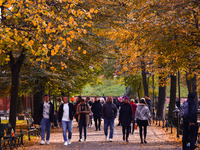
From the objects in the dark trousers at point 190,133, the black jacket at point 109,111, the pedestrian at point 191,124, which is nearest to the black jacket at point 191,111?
the pedestrian at point 191,124

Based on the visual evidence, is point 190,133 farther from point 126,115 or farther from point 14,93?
point 14,93

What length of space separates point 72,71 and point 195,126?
41.8ft

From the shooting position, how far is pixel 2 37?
400 inches

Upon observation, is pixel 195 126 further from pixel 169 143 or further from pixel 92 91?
pixel 92 91

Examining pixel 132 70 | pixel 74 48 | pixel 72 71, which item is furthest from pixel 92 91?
pixel 74 48

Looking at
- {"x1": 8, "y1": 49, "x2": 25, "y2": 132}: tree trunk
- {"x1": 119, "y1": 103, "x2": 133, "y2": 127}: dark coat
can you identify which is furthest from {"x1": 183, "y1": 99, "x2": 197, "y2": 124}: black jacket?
{"x1": 8, "y1": 49, "x2": 25, "y2": 132}: tree trunk

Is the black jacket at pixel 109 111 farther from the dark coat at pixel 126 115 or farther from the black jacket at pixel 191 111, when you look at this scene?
the black jacket at pixel 191 111

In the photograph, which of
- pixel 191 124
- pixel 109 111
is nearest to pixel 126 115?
pixel 109 111

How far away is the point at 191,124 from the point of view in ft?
38.0

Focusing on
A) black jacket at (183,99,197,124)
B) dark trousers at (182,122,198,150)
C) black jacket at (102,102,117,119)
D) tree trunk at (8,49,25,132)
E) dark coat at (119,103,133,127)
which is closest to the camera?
black jacket at (183,99,197,124)

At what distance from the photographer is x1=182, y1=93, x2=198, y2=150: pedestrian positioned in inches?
456

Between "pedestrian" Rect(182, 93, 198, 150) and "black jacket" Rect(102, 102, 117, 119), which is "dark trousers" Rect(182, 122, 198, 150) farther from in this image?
"black jacket" Rect(102, 102, 117, 119)

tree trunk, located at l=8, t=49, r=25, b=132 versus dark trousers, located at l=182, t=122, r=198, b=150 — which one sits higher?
tree trunk, located at l=8, t=49, r=25, b=132

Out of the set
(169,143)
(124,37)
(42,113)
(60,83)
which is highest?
(124,37)
